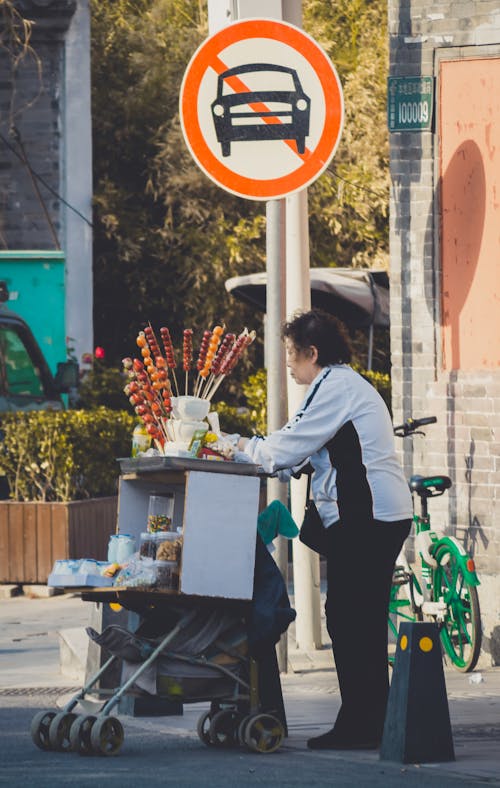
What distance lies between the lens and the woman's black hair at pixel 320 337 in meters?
7.08

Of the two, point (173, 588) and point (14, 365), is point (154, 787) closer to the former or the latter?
point (173, 588)

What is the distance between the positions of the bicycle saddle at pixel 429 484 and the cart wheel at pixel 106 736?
3.36 meters

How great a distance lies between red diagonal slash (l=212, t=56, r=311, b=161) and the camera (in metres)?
8.57

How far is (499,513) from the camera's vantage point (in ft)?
31.7

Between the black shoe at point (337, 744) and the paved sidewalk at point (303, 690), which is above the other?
the black shoe at point (337, 744)

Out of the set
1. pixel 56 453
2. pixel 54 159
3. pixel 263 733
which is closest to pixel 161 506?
→ pixel 263 733

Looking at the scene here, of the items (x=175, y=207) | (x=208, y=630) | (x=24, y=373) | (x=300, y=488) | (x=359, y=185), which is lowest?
(x=208, y=630)

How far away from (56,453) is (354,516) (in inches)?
254

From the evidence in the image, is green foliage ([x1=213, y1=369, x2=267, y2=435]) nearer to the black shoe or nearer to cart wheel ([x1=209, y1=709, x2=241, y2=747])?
cart wheel ([x1=209, y1=709, x2=241, y2=747])

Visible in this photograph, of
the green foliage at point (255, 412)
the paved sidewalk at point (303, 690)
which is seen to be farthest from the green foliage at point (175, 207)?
the paved sidewalk at point (303, 690)

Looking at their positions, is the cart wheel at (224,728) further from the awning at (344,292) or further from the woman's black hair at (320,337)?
the awning at (344,292)

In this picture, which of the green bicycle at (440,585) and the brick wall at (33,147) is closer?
the green bicycle at (440,585)

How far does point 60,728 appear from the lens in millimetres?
6742

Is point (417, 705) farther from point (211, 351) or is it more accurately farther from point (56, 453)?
point (56, 453)
